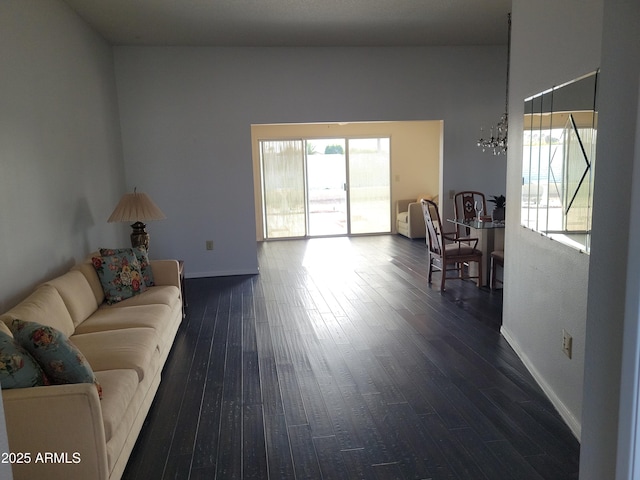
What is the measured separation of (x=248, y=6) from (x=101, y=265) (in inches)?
107

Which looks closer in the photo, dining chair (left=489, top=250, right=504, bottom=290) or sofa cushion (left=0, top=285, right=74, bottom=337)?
sofa cushion (left=0, top=285, right=74, bottom=337)

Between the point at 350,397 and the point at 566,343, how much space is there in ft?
4.26

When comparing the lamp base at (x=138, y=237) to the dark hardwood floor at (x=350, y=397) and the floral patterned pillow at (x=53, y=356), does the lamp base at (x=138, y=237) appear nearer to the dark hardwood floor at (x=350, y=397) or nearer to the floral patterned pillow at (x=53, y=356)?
the dark hardwood floor at (x=350, y=397)

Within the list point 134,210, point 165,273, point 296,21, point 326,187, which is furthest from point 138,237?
point 326,187

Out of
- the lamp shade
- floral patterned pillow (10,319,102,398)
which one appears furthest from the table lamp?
floral patterned pillow (10,319,102,398)

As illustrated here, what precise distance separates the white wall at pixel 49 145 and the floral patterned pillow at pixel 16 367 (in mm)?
1122

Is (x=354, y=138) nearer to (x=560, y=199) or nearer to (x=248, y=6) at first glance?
(x=248, y=6)

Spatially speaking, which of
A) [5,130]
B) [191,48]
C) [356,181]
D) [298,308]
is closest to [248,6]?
[191,48]

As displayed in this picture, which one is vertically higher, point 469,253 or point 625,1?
point 625,1

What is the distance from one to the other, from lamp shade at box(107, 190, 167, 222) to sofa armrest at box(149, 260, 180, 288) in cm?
51

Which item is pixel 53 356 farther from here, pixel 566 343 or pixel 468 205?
pixel 468 205

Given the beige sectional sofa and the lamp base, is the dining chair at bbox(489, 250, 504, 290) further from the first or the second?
the lamp base

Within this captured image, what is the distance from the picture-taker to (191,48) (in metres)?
6.01

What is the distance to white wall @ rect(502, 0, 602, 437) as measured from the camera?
100.0 inches
